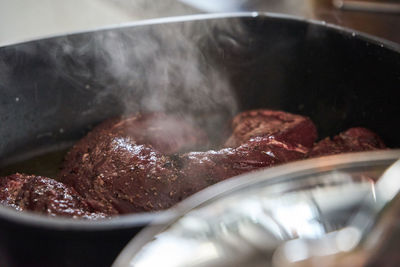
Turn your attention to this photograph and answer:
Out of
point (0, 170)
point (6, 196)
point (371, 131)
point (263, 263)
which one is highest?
point (371, 131)

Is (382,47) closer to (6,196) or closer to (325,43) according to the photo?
(325,43)

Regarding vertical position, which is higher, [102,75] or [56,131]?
[102,75]

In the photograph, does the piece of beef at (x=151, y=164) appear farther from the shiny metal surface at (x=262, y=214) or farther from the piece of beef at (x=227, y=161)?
the shiny metal surface at (x=262, y=214)

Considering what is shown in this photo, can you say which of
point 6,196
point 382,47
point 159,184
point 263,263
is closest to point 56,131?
point 6,196

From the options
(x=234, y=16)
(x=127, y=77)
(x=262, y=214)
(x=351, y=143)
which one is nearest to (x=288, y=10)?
(x=234, y=16)

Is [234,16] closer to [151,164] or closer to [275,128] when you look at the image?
[275,128]

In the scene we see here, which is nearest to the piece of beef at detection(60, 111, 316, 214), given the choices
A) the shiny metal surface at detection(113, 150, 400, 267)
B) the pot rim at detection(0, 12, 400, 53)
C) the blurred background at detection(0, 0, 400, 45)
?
the pot rim at detection(0, 12, 400, 53)
